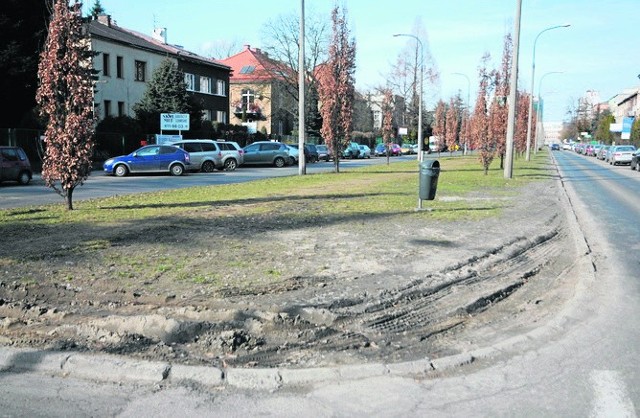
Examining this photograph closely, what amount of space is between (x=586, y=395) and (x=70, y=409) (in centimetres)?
354

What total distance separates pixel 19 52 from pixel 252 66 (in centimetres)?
4664

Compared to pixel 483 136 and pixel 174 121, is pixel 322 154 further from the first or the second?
pixel 483 136

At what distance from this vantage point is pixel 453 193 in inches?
693

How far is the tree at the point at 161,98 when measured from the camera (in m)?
39.9

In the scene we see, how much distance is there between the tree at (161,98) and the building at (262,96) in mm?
23179

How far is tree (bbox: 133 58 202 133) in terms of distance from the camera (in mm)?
39875

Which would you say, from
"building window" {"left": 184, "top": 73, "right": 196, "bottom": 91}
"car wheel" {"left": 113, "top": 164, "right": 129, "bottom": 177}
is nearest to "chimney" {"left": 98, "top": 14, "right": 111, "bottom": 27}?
"building window" {"left": 184, "top": 73, "right": 196, "bottom": 91}

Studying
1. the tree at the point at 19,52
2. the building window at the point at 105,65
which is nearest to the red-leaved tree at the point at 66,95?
the tree at the point at 19,52

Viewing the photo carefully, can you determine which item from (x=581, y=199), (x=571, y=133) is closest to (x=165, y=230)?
(x=581, y=199)

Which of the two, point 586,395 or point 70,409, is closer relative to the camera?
point 70,409

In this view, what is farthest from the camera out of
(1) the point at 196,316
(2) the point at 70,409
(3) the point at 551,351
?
(1) the point at 196,316

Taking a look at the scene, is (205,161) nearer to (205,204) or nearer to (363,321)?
(205,204)

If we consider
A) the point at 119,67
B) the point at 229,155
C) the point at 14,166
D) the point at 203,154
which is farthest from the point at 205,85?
the point at 14,166

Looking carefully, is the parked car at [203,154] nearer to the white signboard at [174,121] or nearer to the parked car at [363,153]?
the white signboard at [174,121]
